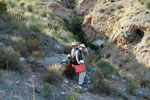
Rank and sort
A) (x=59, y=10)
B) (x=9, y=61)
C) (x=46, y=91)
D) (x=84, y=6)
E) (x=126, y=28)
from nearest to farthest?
(x=46, y=91) → (x=9, y=61) → (x=126, y=28) → (x=59, y=10) → (x=84, y=6)

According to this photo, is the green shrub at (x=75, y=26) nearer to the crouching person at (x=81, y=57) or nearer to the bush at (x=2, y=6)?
the bush at (x=2, y=6)

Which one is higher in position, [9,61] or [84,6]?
[84,6]

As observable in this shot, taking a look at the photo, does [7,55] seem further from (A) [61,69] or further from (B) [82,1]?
(B) [82,1]

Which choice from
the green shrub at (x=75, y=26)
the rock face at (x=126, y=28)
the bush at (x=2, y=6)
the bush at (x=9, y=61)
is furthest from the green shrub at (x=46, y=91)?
the green shrub at (x=75, y=26)

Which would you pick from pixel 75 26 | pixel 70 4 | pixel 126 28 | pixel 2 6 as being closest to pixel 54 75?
pixel 2 6

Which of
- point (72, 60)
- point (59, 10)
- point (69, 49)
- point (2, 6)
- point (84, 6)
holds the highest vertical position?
point (84, 6)

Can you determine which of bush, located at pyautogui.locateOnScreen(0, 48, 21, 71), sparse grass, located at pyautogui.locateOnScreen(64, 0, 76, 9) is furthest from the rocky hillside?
sparse grass, located at pyautogui.locateOnScreen(64, 0, 76, 9)

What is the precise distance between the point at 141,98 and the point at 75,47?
3.37 metres

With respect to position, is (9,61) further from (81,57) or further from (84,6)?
(84,6)

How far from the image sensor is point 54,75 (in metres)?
6.23

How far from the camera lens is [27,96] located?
4449mm

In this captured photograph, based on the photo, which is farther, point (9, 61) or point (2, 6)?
point (2, 6)

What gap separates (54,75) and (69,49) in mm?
4801

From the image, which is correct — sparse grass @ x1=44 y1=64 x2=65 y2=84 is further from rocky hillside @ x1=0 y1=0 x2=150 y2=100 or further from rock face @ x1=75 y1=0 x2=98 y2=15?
rock face @ x1=75 y1=0 x2=98 y2=15
